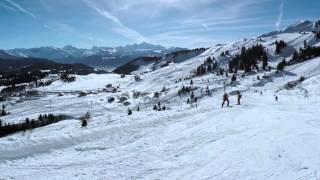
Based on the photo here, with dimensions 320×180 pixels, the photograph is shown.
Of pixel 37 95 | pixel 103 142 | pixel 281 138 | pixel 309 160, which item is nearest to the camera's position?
pixel 309 160

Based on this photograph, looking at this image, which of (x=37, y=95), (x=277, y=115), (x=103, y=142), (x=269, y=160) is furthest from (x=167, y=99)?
(x=37, y=95)

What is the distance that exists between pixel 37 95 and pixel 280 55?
343 feet

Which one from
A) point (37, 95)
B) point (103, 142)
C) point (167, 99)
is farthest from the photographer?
point (37, 95)

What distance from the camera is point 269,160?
15.2 m

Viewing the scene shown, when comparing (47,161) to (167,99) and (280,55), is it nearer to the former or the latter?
(167,99)

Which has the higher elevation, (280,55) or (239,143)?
(280,55)

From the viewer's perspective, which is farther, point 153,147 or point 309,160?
point 153,147

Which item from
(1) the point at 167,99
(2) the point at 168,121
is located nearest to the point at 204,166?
(2) the point at 168,121

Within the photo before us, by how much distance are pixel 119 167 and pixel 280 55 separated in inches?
5918

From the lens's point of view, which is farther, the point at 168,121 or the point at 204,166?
Answer: the point at 168,121

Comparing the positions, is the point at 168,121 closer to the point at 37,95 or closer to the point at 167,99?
the point at 167,99

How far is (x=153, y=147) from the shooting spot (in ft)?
61.3

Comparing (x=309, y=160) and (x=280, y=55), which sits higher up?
(x=280, y=55)

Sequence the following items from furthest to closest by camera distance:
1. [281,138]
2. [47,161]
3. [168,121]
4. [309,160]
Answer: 1. [168,121]
2. [281,138]
3. [47,161]
4. [309,160]
